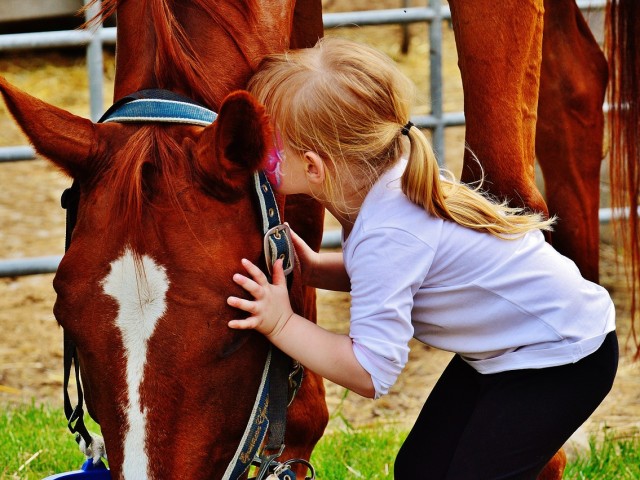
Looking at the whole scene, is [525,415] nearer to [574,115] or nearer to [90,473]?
[90,473]

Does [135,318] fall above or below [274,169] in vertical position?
below

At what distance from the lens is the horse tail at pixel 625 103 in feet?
9.24

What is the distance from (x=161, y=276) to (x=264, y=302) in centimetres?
16

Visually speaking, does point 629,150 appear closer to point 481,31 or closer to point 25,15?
point 481,31

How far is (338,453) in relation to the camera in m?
2.57

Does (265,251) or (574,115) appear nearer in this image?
(265,251)

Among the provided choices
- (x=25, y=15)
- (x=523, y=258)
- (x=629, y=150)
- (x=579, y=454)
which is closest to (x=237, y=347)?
(x=523, y=258)

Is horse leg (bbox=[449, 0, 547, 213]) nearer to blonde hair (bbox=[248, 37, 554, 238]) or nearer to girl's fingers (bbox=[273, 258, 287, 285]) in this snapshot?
blonde hair (bbox=[248, 37, 554, 238])

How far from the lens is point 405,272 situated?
154cm

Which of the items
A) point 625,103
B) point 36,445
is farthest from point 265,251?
point 625,103

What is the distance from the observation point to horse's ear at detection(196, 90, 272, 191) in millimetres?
1357

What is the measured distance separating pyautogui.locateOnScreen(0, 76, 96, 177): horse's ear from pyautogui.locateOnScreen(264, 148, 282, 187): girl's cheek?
268 millimetres

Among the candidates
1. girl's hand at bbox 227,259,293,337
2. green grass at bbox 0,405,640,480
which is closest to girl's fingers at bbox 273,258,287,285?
girl's hand at bbox 227,259,293,337

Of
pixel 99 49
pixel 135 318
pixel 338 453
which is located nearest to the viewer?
pixel 135 318
